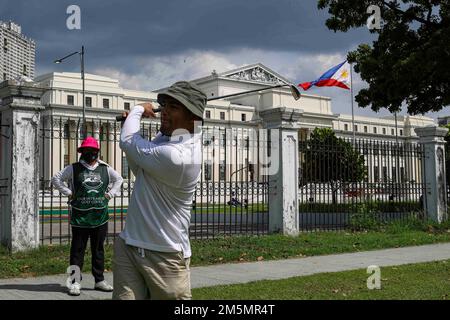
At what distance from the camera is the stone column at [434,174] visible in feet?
52.1

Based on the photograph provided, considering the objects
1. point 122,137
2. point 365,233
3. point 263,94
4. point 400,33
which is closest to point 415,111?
point 400,33

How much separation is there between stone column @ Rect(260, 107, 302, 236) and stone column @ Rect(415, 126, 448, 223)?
5.36 metres

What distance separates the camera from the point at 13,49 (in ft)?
78.4

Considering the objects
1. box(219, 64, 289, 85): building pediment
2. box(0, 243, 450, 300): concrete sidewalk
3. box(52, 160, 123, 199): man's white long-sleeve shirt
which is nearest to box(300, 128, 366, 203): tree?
box(0, 243, 450, 300): concrete sidewalk

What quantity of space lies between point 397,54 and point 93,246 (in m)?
14.3

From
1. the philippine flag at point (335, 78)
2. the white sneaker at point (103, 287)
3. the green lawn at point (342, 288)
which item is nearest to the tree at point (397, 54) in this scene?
the philippine flag at point (335, 78)

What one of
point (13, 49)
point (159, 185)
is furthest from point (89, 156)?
point (13, 49)

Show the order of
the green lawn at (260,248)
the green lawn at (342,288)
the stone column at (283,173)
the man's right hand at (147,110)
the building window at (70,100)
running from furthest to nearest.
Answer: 1. the building window at (70,100)
2. the stone column at (283,173)
3. the green lawn at (260,248)
4. the green lawn at (342,288)
5. the man's right hand at (147,110)

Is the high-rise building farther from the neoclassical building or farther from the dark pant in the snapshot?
the neoclassical building

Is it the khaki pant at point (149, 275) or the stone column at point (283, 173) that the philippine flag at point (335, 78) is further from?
the khaki pant at point (149, 275)

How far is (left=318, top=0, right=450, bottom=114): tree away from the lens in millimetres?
17625

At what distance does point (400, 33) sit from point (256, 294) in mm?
14301

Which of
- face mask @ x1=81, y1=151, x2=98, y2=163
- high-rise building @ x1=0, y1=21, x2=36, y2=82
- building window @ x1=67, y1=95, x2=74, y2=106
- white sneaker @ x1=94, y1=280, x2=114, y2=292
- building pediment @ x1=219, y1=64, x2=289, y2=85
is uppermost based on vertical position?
building pediment @ x1=219, y1=64, x2=289, y2=85

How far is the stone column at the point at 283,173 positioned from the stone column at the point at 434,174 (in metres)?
5.36
